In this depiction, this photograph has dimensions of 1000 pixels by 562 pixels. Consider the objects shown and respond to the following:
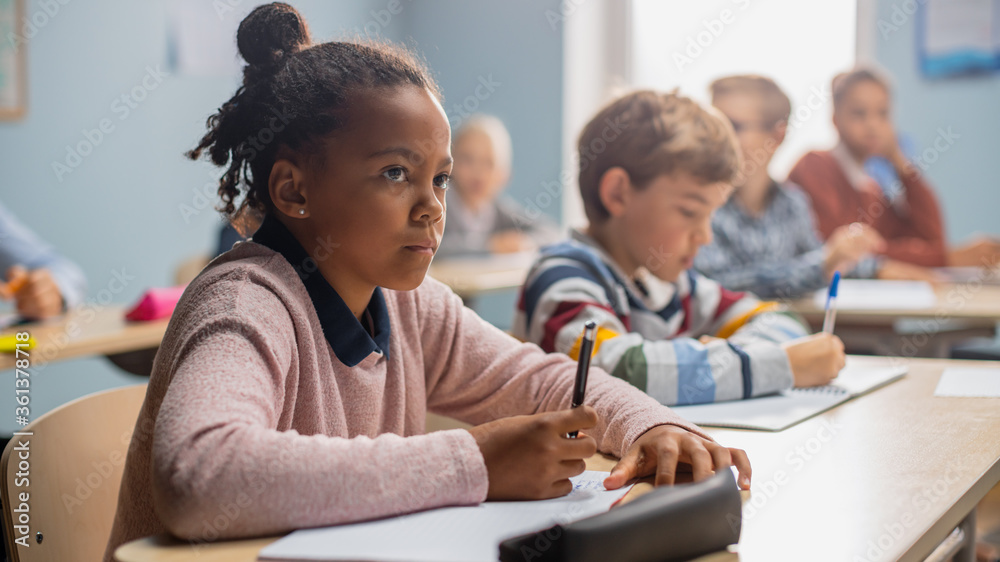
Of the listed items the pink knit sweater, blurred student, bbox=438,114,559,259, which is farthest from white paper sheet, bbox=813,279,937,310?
blurred student, bbox=438,114,559,259

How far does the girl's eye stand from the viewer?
2.77ft

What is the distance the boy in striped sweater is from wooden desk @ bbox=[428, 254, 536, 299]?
1.15 m

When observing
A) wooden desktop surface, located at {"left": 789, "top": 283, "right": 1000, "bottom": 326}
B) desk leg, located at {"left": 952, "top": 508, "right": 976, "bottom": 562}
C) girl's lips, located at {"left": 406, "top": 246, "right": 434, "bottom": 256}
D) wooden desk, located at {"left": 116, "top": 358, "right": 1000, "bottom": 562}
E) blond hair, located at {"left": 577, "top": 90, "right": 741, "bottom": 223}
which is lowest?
desk leg, located at {"left": 952, "top": 508, "right": 976, "bottom": 562}

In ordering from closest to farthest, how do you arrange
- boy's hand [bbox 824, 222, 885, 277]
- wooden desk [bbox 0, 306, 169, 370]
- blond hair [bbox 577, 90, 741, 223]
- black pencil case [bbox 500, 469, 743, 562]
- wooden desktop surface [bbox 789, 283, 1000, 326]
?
1. black pencil case [bbox 500, 469, 743, 562]
2. blond hair [bbox 577, 90, 741, 223]
3. wooden desk [bbox 0, 306, 169, 370]
4. wooden desktop surface [bbox 789, 283, 1000, 326]
5. boy's hand [bbox 824, 222, 885, 277]

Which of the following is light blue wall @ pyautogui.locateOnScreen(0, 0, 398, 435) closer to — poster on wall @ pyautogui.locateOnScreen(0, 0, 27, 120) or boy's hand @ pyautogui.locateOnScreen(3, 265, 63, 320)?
poster on wall @ pyautogui.locateOnScreen(0, 0, 27, 120)

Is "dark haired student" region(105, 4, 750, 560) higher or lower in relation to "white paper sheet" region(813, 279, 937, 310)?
higher

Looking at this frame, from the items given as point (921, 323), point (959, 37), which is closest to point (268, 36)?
point (921, 323)

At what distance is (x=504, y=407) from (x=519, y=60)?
4.15 meters

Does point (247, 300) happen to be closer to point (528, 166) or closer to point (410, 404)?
point (410, 404)

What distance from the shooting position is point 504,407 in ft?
A: 3.34

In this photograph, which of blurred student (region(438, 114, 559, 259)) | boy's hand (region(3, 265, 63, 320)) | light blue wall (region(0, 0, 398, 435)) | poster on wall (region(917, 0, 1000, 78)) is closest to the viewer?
boy's hand (region(3, 265, 63, 320))

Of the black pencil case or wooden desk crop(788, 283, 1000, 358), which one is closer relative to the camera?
the black pencil case

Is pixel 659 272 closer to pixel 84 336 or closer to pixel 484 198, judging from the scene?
pixel 84 336

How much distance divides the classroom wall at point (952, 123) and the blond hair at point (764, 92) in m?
1.75
